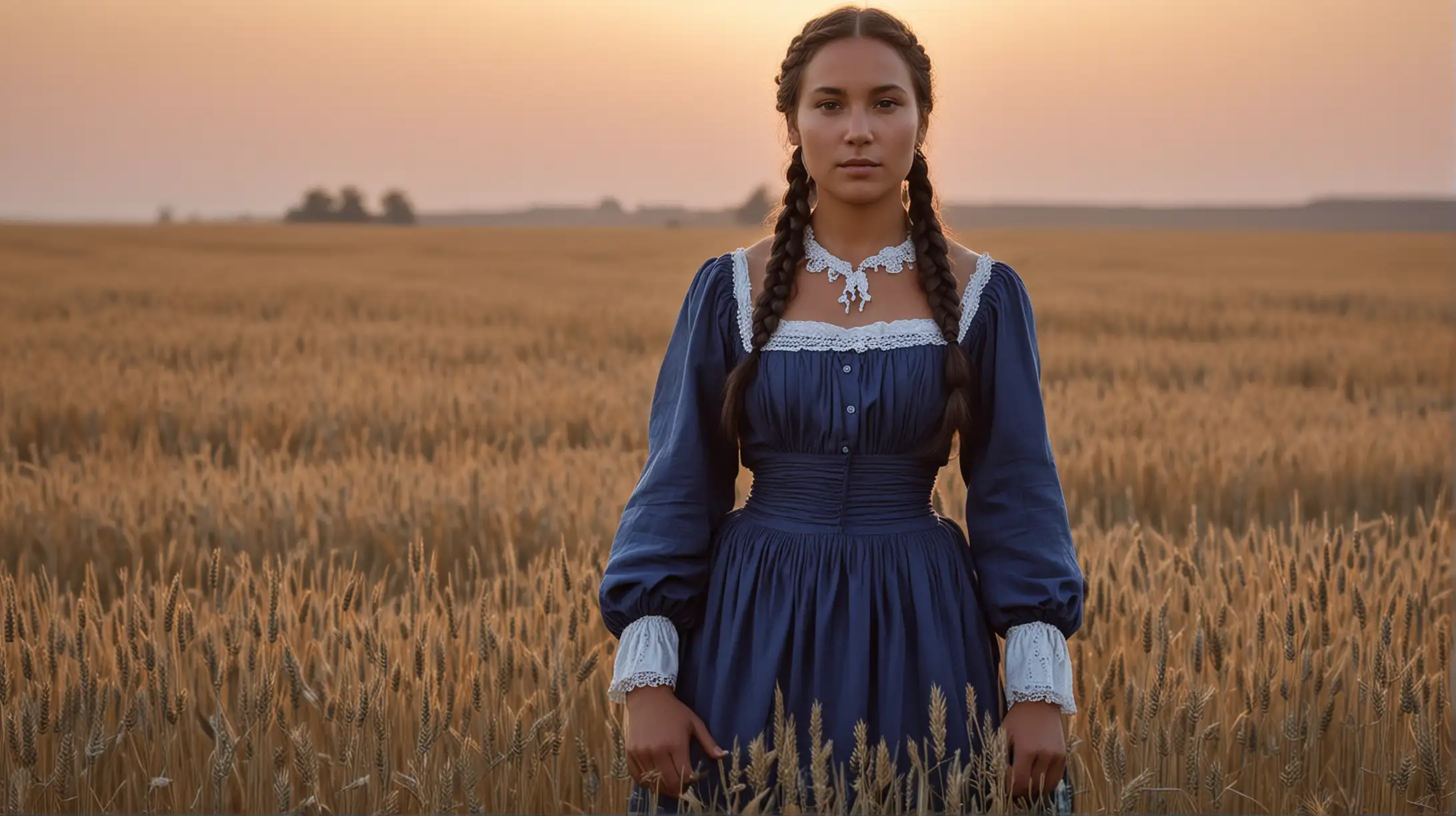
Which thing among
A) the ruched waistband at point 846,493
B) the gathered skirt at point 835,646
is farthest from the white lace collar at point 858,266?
the gathered skirt at point 835,646

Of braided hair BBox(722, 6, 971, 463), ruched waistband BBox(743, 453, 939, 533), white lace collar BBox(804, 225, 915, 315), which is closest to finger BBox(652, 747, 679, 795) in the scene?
ruched waistband BBox(743, 453, 939, 533)

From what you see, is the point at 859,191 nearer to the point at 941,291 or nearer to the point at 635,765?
the point at 941,291

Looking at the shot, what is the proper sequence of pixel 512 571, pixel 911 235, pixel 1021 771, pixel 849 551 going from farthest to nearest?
pixel 512 571
pixel 911 235
pixel 849 551
pixel 1021 771

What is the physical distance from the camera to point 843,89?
1.99m

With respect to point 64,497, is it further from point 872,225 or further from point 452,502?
point 872,225

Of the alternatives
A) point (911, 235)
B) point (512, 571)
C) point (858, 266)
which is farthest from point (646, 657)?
point (512, 571)

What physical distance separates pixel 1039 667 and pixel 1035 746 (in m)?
0.11

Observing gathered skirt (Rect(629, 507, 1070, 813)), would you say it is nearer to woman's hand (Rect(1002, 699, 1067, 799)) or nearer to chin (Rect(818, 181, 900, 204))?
woman's hand (Rect(1002, 699, 1067, 799))

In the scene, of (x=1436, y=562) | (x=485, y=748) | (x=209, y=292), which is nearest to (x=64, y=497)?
(x=485, y=748)

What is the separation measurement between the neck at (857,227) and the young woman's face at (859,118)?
7cm

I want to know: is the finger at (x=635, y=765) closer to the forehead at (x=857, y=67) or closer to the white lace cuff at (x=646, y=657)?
the white lace cuff at (x=646, y=657)

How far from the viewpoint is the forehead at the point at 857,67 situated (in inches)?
77.8

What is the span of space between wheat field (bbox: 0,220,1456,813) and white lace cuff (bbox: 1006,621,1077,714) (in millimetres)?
94

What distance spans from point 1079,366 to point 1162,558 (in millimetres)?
5420
